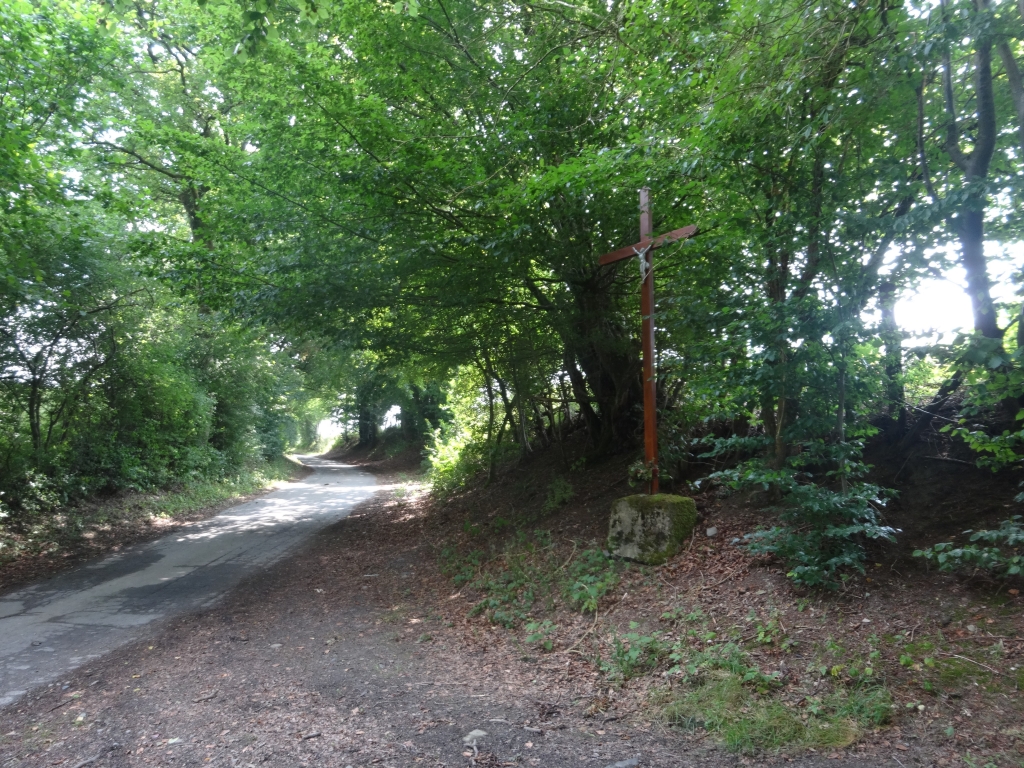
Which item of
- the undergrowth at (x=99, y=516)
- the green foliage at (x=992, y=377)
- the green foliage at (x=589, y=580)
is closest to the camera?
the green foliage at (x=992, y=377)

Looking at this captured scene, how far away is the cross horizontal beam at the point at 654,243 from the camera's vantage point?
6180 mm

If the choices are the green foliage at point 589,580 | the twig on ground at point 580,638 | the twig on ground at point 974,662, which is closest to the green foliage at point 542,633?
the twig on ground at point 580,638

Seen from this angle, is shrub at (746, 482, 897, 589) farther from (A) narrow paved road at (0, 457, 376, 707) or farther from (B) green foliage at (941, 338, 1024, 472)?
(A) narrow paved road at (0, 457, 376, 707)

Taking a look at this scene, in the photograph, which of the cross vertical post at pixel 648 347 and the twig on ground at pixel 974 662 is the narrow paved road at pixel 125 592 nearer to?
the cross vertical post at pixel 648 347

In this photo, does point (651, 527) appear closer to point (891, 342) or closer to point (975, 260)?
point (891, 342)

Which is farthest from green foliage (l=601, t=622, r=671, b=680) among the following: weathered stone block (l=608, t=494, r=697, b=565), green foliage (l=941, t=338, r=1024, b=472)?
green foliage (l=941, t=338, r=1024, b=472)

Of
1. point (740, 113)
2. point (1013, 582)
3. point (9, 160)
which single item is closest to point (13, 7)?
point (9, 160)

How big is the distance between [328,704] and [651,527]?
3614 mm

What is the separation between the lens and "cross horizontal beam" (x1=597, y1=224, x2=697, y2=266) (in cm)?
618

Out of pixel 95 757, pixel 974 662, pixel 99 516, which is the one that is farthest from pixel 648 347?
pixel 99 516

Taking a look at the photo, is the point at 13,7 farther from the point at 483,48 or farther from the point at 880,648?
the point at 880,648

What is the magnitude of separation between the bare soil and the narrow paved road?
417 millimetres

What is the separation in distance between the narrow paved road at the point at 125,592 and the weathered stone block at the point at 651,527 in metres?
4.97

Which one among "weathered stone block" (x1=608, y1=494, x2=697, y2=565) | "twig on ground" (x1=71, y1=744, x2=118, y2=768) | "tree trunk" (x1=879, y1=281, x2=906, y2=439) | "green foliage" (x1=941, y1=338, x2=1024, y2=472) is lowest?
"twig on ground" (x1=71, y1=744, x2=118, y2=768)
